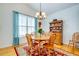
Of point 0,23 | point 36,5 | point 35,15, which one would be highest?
point 36,5

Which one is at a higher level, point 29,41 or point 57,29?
point 57,29

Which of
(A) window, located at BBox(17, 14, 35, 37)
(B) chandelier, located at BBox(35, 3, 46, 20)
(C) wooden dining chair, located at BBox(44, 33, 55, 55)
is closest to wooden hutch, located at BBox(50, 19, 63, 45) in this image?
(C) wooden dining chair, located at BBox(44, 33, 55, 55)

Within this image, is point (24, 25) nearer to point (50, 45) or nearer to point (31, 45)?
point (31, 45)

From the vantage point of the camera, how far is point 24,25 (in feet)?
9.28

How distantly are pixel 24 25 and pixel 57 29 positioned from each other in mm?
857

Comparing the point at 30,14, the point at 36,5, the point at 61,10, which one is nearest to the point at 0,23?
the point at 30,14

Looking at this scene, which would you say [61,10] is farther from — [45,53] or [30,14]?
[45,53]

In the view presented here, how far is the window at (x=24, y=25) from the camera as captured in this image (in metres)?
2.76

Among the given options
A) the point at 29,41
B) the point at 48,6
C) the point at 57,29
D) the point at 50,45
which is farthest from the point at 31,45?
the point at 48,6

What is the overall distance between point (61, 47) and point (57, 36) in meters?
0.29

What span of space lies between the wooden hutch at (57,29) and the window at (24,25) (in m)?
0.49

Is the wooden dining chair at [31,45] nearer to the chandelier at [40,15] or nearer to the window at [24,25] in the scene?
the window at [24,25]

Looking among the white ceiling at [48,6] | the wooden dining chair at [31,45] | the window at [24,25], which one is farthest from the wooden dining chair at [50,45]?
the white ceiling at [48,6]

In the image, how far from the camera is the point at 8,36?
107 inches
